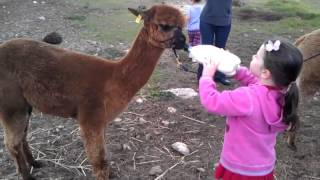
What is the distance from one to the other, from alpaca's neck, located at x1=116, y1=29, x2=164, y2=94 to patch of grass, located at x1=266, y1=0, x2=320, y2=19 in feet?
29.7

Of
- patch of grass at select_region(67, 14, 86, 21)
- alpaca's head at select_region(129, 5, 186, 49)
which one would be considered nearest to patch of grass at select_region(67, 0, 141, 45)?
patch of grass at select_region(67, 14, 86, 21)

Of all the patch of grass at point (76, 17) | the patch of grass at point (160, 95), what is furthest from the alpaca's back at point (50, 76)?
the patch of grass at point (76, 17)

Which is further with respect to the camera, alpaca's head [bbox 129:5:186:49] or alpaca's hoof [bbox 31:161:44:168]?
alpaca's hoof [bbox 31:161:44:168]

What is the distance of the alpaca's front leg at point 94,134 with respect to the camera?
13.1 ft

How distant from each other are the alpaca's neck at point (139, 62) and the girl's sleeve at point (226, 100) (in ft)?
4.25

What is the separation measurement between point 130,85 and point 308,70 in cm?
245

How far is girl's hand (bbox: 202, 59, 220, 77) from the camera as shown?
9.40 feet

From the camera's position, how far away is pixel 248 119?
2.95 metres

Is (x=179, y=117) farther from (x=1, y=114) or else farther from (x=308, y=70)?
(x=1, y=114)

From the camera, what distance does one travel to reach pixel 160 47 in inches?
159

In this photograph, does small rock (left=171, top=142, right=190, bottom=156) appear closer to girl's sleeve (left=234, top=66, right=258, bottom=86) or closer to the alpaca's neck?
the alpaca's neck

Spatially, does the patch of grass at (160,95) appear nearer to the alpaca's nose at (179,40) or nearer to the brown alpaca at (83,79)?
the brown alpaca at (83,79)

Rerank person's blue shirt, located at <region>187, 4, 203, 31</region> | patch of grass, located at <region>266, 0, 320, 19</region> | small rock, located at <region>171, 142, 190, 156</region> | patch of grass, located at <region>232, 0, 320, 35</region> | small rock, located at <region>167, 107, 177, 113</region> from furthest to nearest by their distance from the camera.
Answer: patch of grass, located at <region>266, 0, 320, 19</region>
patch of grass, located at <region>232, 0, 320, 35</region>
person's blue shirt, located at <region>187, 4, 203, 31</region>
small rock, located at <region>167, 107, 177, 113</region>
small rock, located at <region>171, 142, 190, 156</region>

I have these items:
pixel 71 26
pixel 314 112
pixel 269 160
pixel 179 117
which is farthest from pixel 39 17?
pixel 269 160
